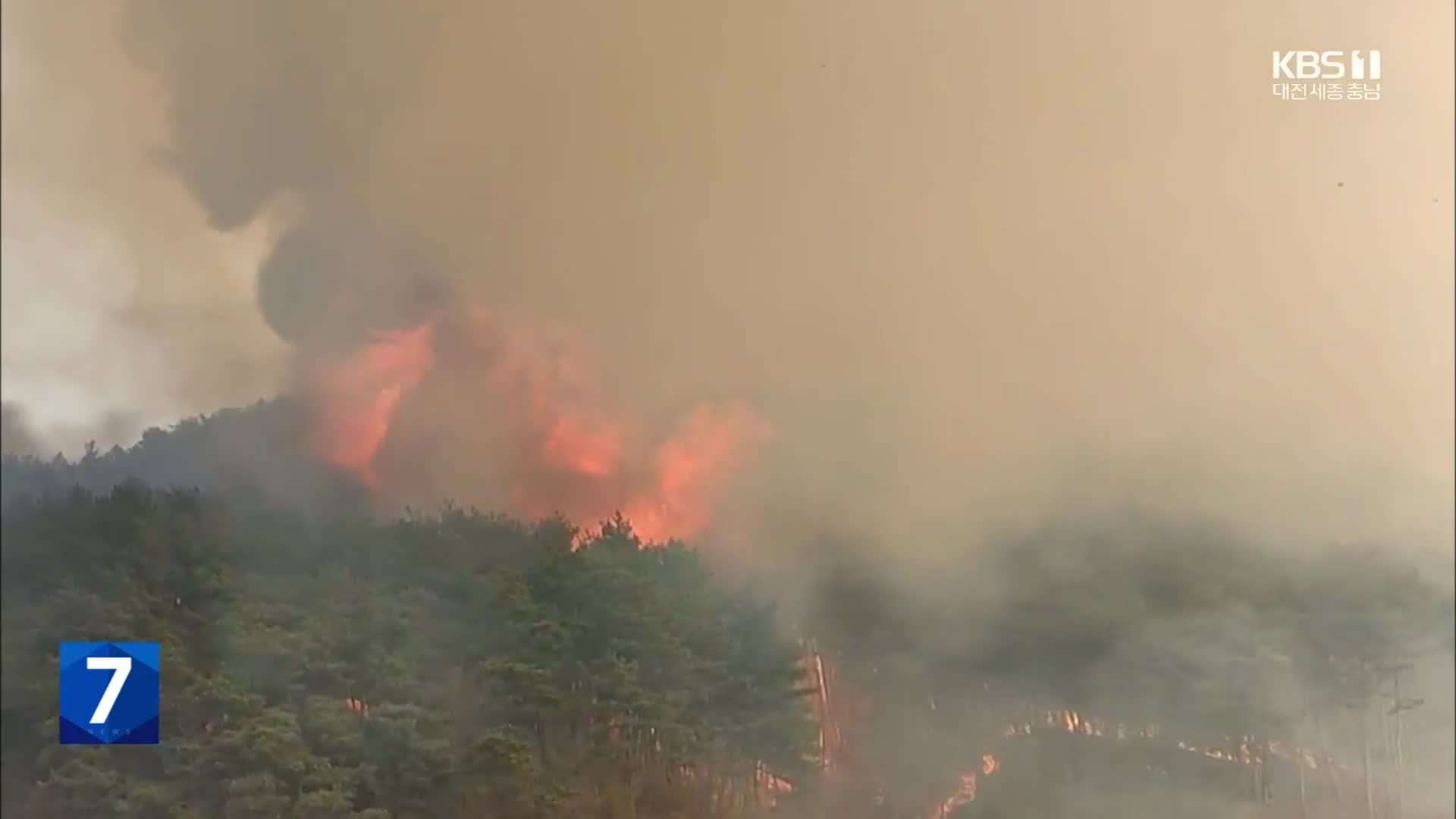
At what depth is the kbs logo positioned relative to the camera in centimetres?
198

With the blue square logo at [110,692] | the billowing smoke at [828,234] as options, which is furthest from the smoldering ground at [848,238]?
the blue square logo at [110,692]

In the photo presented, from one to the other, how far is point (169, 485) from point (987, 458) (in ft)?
5.14

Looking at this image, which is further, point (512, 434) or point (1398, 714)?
point (512, 434)

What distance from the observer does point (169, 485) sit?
2.08m

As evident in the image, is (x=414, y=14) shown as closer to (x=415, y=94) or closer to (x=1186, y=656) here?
(x=415, y=94)

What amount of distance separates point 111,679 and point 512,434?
0.88 metres

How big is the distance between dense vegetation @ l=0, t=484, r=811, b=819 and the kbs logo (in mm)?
1403

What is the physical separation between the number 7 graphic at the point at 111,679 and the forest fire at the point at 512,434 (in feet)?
1.75

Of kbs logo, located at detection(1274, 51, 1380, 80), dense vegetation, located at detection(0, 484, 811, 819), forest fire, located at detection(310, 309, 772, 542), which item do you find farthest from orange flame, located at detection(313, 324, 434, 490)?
kbs logo, located at detection(1274, 51, 1380, 80)

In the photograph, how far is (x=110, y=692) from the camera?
2.02 meters

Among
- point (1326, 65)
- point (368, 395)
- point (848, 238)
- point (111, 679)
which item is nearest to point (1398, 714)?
point (1326, 65)

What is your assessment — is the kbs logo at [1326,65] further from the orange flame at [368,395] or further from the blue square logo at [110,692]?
the blue square logo at [110,692]

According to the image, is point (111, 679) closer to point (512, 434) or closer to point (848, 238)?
point (512, 434)

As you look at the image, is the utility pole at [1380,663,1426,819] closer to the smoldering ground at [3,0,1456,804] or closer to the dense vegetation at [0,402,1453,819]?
the dense vegetation at [0,402,1453,819]
